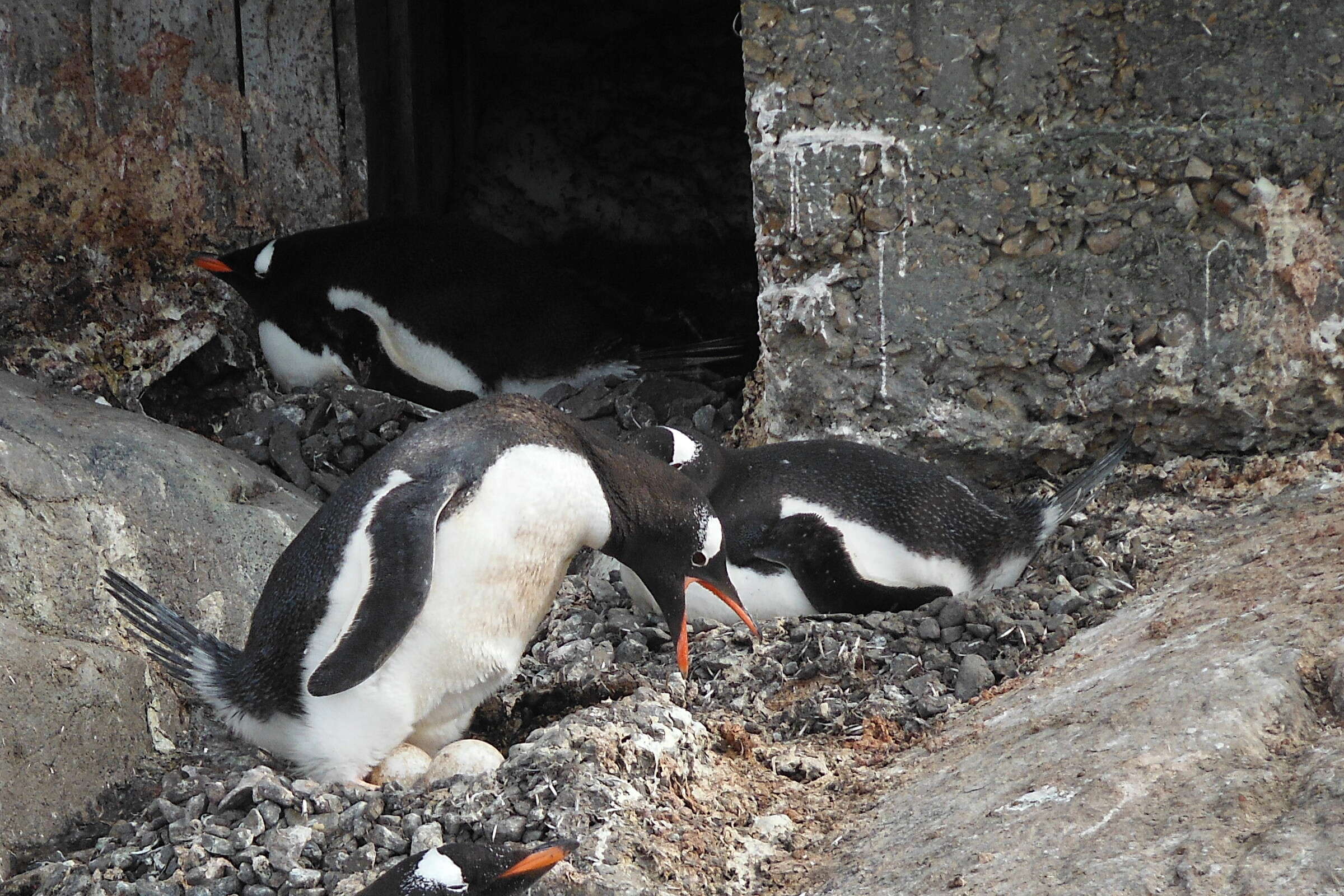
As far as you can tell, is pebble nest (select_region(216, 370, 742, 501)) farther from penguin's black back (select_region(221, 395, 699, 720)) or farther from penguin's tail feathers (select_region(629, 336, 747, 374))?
penguin's black back (select_region(221, 395, 699, 720))

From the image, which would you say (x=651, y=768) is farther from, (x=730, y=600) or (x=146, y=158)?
(x=146, y=158)

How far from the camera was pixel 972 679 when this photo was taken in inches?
106

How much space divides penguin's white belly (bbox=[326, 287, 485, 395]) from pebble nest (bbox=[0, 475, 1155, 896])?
1.90 meters

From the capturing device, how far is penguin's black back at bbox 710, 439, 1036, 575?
3.18 m

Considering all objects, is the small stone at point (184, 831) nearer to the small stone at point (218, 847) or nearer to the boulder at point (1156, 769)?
the small stone at point (218, 847)

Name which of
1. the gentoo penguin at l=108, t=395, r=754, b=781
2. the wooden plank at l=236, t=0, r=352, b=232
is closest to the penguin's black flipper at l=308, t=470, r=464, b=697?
the gentoo penguin at l=108, t=395, r=754, b=781

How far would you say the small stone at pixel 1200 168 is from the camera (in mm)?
3203

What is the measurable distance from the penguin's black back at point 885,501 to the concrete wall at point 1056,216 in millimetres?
324

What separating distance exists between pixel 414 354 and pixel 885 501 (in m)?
2.25

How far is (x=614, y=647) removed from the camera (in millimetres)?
3176

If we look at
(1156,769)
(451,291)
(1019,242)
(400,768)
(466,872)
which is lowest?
(400,768)

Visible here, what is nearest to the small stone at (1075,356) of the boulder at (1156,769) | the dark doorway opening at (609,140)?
the boulder at (1156,769)

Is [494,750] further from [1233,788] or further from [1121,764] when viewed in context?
[1233,788]

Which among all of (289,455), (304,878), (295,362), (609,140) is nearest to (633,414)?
(289,455)
